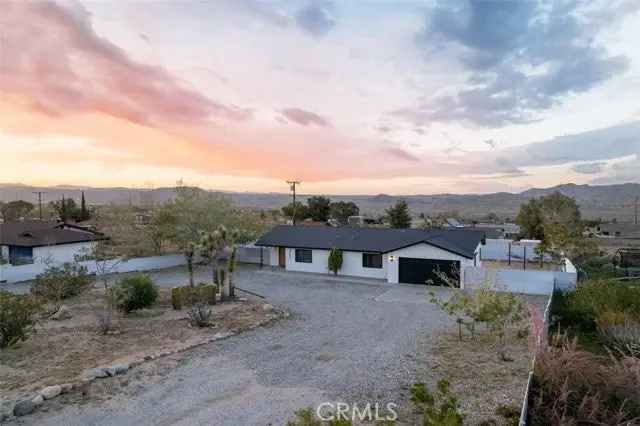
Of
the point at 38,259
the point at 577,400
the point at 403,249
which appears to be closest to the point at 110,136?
the point at 38,259

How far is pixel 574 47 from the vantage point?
65.6 feet

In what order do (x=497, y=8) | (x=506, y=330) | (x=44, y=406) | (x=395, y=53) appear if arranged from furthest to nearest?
(x=395, y=53)
(x=497, y=8)
(x=506, y=330)
(x=44, y=406)

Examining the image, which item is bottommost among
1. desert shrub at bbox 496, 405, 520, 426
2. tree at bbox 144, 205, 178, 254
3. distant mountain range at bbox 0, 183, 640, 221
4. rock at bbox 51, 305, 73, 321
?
desert shrub at bbox 496, 405, 520, 426

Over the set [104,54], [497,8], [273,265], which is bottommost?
[273,265]

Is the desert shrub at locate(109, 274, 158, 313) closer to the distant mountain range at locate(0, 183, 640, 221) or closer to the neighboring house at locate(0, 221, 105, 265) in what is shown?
the neighboring house at locate(0, 221, 105, 265)

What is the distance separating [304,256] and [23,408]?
65.4 feet

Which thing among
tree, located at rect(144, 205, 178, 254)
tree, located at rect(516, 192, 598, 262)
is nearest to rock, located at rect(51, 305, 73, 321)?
tree, located at rect(144, 205, 178, 254)

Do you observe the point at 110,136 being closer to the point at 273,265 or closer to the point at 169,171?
the point at 273,265

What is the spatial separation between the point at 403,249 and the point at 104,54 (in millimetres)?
17948

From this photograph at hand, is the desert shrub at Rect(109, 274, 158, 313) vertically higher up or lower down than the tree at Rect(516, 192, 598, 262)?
lower down

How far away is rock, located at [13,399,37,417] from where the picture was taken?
7.94 m

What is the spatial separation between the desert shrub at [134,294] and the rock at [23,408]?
23.3ft

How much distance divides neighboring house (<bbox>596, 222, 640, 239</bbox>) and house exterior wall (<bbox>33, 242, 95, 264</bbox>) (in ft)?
192

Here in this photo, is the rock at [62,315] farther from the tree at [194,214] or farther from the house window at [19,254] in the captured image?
the house window at [19,254]
